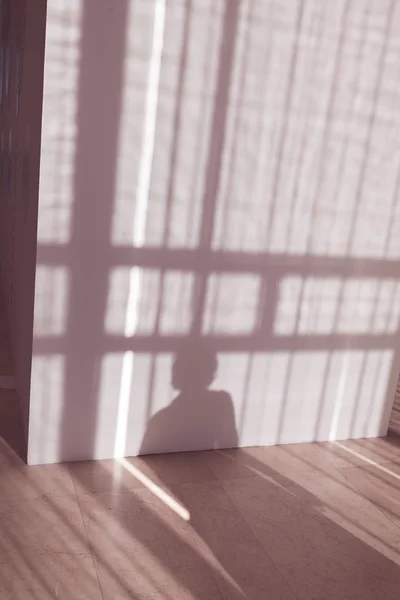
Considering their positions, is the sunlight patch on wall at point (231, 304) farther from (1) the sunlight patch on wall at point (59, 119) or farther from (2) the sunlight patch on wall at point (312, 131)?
(1) the sunlight patch on wall at point (59, 119)

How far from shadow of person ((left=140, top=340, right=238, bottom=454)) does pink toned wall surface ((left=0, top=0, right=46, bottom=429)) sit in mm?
743

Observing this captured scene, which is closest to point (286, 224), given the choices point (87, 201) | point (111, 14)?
point (87, 201)

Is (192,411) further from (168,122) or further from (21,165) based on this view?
(21,165)

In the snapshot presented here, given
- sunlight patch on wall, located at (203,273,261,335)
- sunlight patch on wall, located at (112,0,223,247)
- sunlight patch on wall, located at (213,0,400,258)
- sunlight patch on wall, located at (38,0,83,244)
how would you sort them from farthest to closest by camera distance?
sunlight patch on wall, located at (203,273,261,335) → sunlight patch on wall, located at (213,0,400,258) → sunlight patch on wall, located at (112,0,223,247) → sunlight patch on wall, located at (38,0,83,244)

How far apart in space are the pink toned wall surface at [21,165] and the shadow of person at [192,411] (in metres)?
0.74

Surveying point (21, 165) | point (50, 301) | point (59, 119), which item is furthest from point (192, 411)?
point (21, 165)

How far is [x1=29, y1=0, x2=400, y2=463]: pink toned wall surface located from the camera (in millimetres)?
3096

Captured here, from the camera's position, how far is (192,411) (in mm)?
3703

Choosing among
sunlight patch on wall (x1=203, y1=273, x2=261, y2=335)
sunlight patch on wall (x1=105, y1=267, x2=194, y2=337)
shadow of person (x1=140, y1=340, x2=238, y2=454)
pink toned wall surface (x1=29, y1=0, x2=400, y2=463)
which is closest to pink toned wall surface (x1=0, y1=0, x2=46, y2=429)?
pink toned wall surface (x1=29, y1=0, x2=400, y2=463)

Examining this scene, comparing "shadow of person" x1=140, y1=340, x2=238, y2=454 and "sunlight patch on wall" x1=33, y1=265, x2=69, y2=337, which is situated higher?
"sunlight patch on wall" x1=33, y1=265, x2=69, y2=337

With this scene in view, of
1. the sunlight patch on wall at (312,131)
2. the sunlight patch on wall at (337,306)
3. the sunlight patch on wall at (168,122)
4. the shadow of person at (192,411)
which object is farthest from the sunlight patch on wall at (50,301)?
the sunlight patch on wall at (337,306)

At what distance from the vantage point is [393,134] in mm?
3650

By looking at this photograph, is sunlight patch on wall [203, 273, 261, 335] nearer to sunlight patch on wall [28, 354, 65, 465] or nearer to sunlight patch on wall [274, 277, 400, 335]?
sunlight patch on wall [274, 277, 400, 335]

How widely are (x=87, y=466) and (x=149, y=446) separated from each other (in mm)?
363
